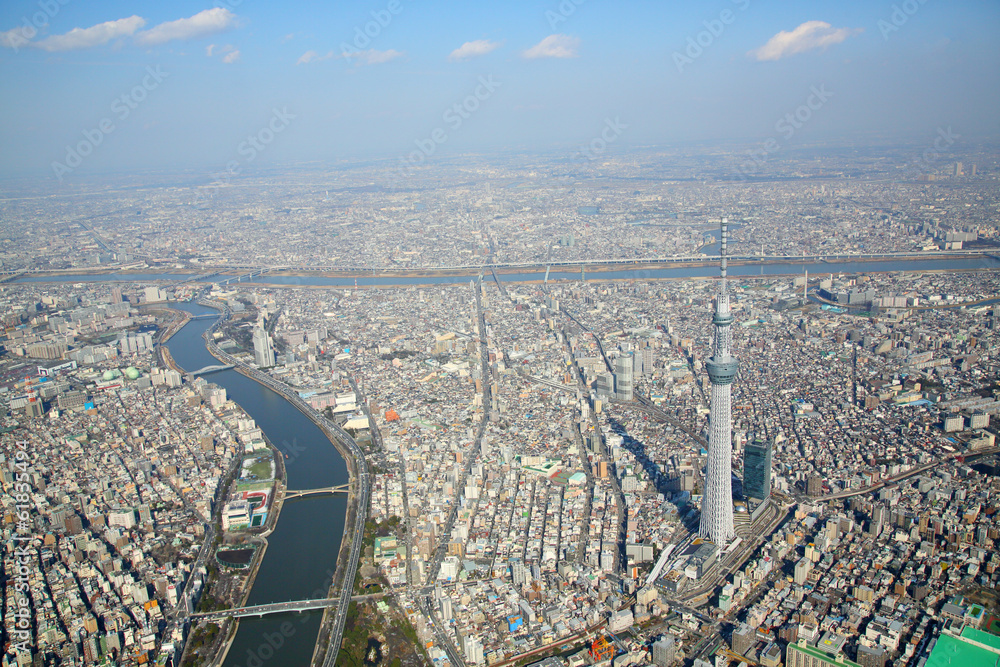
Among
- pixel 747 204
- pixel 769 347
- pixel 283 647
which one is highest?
pixel 747 204

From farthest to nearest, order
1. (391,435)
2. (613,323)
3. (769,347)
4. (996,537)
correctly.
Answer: (613,323)
(769,347)
(391,435)
(996,537)

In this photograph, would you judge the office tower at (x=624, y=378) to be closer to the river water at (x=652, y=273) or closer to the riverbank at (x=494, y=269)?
the river water at (x=652, y=273)

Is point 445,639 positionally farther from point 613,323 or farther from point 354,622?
point 613,323

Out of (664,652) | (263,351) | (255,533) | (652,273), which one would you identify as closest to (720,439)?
(664,652)

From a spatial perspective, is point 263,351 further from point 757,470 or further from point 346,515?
point 757,470

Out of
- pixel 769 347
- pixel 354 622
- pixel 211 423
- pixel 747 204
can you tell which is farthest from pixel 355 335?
pixel 747 204

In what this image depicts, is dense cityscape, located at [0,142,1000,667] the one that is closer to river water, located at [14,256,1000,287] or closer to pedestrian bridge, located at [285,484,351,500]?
pedestrian bridge, located at [285,484,351,500]

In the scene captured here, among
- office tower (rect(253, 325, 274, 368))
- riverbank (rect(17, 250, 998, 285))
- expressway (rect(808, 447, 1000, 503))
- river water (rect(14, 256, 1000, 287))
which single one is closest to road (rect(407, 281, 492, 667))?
expressway (rect(808, 447, 1000, 503))
